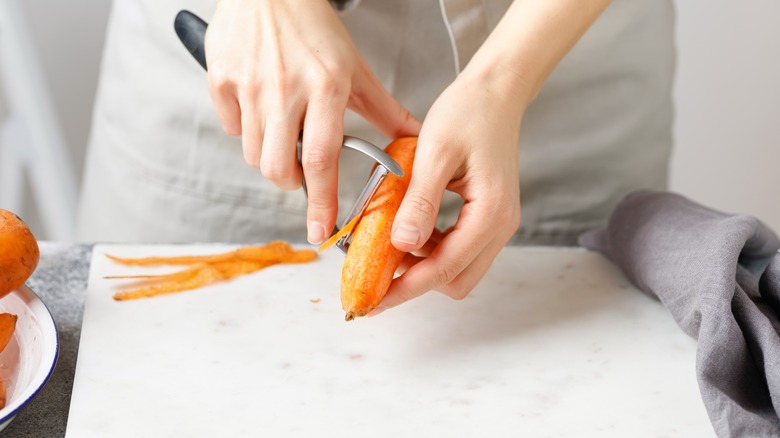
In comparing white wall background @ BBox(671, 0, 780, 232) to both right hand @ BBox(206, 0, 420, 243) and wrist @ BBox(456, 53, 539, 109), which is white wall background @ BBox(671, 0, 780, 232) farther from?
right hand @ BBox(206, 0, 420, 243)

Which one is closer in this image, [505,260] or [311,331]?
[311,331]

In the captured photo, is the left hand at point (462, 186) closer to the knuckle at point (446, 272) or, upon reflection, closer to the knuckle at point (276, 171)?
the knuckle at point (446, 272)

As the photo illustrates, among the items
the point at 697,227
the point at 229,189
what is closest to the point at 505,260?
the point at 697,227

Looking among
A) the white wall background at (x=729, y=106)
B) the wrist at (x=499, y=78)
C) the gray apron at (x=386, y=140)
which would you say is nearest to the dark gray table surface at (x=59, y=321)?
the gray apron at (x=386, y=140)

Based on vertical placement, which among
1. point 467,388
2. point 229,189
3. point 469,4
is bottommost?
point 229,189

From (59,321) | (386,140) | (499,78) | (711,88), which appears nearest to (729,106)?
(711,88)

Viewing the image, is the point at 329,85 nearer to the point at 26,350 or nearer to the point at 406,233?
the point at 406,233

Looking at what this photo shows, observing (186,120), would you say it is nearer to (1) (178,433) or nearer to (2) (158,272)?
(2) (158,272)

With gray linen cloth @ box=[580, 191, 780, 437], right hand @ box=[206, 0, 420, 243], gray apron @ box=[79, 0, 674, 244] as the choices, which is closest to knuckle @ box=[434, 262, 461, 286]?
right hand @ box=[206, 0, 420, 243]

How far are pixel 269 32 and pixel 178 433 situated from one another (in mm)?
381

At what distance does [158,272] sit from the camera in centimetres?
93

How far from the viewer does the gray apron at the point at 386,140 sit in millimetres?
1081

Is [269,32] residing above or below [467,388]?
above

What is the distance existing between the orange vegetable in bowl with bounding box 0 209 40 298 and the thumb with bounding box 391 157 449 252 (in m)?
0.32
